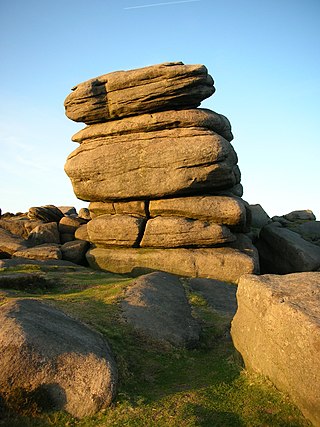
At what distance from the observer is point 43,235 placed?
37094mm

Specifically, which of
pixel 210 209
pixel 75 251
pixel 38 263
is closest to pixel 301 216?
pixel 210 209

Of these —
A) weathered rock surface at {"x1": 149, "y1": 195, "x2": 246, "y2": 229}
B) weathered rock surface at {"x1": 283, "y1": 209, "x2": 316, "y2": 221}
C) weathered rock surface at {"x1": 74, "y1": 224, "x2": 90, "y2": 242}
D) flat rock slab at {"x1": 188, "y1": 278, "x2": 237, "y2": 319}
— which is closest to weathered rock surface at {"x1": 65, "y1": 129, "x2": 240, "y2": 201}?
weathered rock surface at {"x1": 149, "y1": 195, "x2": 246, "y2": 229}

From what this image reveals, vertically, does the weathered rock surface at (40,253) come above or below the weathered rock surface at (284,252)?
above

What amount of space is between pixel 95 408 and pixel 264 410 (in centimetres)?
476

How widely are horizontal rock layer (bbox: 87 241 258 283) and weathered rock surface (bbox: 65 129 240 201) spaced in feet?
17.2

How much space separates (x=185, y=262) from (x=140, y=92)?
1563cm

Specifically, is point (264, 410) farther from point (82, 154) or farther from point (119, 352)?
point (82, 154)

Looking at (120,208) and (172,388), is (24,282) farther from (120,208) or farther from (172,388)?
(120,208)

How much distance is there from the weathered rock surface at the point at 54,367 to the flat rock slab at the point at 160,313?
3549 mm

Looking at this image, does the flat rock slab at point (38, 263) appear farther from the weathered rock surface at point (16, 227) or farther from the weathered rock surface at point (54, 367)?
the weathered rock surface at point (54, 367)

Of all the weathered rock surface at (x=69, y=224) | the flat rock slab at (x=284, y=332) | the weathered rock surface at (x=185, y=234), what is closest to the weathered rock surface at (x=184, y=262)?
the weathered rock surface at (x=185, y=234)

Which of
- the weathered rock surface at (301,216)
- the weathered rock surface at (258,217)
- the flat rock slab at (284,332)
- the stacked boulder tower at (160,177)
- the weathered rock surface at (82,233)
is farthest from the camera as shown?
the weathered rock surface at (301,216)

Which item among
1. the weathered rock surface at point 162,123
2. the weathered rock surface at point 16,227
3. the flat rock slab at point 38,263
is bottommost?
the flat rock slab at point 38,263

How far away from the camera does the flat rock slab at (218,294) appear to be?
2090cm
